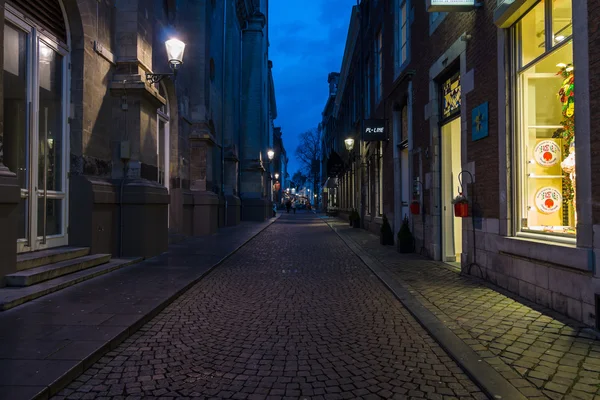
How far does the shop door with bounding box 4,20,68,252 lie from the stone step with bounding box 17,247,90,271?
9.1 inches

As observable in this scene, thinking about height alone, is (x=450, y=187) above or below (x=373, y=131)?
below

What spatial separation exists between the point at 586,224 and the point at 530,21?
10.4ft

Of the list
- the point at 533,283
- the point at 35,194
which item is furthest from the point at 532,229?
the point at 35,194

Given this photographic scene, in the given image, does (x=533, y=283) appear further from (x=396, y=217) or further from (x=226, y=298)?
(x=396, y=217)

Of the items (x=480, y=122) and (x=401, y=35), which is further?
(x=401, y=35)

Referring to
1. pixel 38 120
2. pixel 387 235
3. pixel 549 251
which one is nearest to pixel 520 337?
pixel 549 251

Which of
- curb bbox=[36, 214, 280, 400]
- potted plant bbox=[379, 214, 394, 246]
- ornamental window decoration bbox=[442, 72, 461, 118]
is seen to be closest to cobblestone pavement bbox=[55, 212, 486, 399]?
curb bbox=[36, 214, 280, 400]

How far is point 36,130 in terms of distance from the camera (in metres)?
7.01

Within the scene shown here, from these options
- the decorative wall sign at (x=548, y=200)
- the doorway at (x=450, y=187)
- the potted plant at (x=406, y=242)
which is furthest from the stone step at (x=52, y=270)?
the decorative wall sign at (x=548, y=200)

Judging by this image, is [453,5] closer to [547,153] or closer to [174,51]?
[547,153]

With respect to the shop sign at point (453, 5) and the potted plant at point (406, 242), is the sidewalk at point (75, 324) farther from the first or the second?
the shop sign at point (453, 5)

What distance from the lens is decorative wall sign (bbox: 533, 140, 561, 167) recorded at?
20.0 ft

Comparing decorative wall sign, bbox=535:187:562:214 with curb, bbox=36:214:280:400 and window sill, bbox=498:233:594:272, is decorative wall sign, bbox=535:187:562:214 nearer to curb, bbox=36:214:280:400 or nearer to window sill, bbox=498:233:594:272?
window sill, bbox=498:233:594:272

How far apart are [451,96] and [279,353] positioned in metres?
7.07
